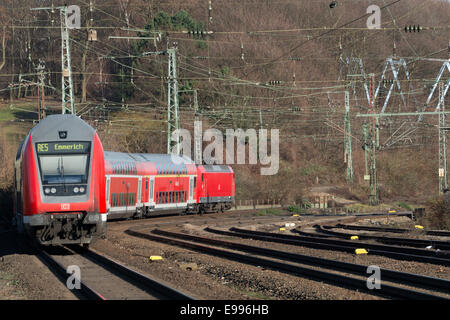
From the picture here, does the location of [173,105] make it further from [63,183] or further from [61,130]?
[63,183]

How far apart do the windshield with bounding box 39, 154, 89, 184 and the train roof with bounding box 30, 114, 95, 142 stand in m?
0.49

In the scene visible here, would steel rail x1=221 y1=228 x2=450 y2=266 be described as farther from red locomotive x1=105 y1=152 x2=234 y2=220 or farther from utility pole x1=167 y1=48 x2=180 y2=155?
utility pole x1=167 y1=48 x2=180 y2=155

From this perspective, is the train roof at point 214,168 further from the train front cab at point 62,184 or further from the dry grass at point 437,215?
the train front cab at point 62,184

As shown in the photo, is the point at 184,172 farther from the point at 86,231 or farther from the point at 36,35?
the point at 36,35

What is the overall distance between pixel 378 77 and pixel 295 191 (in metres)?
25.8

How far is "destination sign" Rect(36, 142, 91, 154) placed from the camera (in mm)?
15695

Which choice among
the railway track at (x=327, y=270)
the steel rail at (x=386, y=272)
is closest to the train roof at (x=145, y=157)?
the railway track at (x=327, y=270)

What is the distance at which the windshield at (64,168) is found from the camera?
1558 cm

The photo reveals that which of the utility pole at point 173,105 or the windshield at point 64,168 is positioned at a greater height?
the utility pole at point 173,105

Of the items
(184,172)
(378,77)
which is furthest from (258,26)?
(184,172)

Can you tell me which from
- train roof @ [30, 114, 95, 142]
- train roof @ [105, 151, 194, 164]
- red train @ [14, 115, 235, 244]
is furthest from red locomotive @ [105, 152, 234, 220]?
red train @ [14, 115, 235, 244]

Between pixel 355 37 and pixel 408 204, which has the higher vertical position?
pixel 355 37
